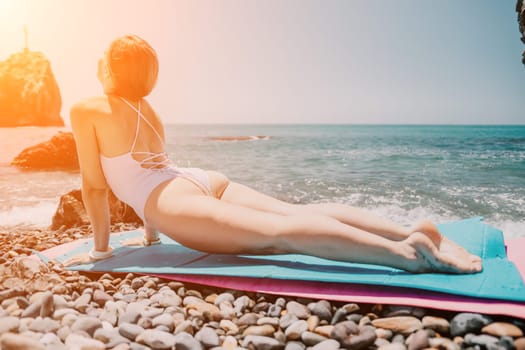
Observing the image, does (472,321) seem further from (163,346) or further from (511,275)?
(163,346)

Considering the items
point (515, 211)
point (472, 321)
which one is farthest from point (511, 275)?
point (515, 211)

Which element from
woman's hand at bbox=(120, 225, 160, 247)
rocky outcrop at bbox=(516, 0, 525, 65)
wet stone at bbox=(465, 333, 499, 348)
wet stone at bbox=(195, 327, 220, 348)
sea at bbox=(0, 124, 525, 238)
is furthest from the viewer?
rocky outcrop at bbox=(516, 0, 525, 65)

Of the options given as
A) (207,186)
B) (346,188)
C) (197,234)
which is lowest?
(346,188)

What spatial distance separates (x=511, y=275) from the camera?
2236 millimetres

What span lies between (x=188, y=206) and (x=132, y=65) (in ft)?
3.16

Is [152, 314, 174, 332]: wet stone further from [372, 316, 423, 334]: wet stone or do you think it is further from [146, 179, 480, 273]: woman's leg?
[372, 316, 423, 334]: wet stone

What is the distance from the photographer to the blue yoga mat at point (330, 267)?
6.92ft

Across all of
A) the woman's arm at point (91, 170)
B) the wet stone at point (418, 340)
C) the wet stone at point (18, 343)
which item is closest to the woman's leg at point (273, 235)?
the woman's arm at point (91, 170)

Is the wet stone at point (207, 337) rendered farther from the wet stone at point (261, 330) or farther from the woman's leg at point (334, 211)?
the woman's leg at point (334, 211)

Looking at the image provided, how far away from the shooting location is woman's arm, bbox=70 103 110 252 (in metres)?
2.70

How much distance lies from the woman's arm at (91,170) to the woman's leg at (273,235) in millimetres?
374

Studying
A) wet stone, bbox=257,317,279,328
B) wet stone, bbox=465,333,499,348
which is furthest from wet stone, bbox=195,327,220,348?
wet stone, bbox=465,333,499,348

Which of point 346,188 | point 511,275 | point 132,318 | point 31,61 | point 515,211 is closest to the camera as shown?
point 132,318

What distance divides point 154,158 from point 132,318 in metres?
1.14
